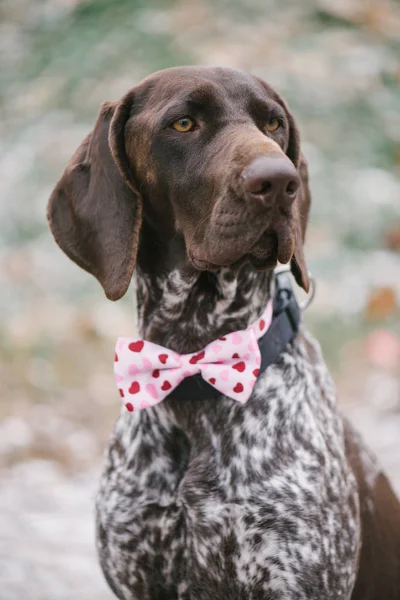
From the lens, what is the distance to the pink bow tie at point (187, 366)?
2.89 metres

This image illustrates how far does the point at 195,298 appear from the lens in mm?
3098

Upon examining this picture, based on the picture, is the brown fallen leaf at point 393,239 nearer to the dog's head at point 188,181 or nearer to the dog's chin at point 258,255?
the dog's head at point 188,181

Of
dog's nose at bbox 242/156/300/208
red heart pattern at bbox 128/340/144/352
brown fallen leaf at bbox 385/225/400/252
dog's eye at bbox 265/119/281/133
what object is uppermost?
brown fallen leaf at bbox 385/225/400/252

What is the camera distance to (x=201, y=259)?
286 cm

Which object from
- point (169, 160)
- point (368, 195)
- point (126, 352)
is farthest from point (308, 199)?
point (368, 195)

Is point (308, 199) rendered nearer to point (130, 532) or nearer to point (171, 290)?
point (171, 290)

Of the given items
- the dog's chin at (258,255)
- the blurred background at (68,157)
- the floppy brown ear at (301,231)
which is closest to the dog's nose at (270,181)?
the dog's chin at (258,255)

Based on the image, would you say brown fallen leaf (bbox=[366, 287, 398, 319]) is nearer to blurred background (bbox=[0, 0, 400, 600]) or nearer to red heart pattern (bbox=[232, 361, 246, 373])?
blurred background (bbox=[0, 0, 400, 600])

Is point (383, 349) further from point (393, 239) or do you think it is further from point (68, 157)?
point (68, 157)

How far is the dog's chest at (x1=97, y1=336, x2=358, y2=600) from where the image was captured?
2.85m

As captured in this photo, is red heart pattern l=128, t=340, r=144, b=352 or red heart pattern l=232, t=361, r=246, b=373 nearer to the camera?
red heart pattern l=232, t=361, r=246, b=373

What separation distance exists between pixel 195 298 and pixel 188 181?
0.43m

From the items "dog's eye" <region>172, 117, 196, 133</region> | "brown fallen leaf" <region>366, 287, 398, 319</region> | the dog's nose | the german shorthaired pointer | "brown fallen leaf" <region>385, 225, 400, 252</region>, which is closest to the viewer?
the dog's nose

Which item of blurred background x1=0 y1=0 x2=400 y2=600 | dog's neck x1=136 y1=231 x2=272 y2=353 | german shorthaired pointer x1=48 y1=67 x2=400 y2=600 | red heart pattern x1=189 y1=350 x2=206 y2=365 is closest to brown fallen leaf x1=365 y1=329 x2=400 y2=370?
blurred background x1=0 y1=0 x2=400 y2=600
